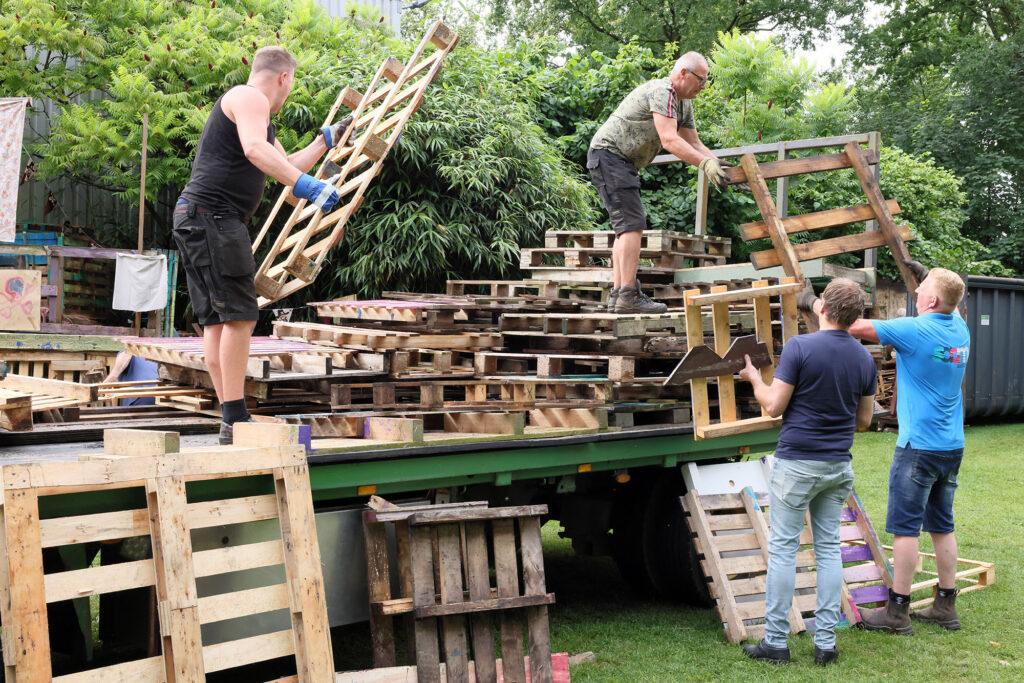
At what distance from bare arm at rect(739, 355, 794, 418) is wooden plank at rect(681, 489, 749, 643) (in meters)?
1.04

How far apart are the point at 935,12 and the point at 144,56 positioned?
29897mm

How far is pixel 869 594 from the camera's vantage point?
646cm

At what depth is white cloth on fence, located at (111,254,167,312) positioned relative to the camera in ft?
37.5

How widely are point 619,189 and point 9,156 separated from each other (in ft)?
26.1

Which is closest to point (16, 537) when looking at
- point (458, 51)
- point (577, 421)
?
point (577, 421)

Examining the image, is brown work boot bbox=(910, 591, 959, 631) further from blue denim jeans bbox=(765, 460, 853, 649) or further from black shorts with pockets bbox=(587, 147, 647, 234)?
black shorts with pockets bbox=(587, 147, 647, 234)

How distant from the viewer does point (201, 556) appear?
406 cm

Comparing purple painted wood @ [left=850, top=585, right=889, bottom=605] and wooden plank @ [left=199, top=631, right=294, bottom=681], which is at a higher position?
wooden plank @ [left=199, top=631, right=294, bottom=681]

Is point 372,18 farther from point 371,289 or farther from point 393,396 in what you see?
point 393,396

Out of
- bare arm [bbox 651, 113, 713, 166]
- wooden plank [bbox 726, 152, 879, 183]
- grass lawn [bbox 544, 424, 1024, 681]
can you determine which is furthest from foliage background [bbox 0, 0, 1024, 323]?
wooden plank [bbox 726, 152, 879, 183]

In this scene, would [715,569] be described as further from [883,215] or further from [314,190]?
[314,190]

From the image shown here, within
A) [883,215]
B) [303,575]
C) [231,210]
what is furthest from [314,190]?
[883,215]

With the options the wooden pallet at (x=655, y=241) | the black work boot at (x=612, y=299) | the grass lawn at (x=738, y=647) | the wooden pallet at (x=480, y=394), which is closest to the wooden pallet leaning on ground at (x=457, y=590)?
the grass lawn at (x=738, y=647)

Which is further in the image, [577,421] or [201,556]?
[577,421]
